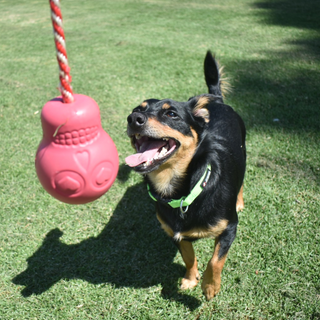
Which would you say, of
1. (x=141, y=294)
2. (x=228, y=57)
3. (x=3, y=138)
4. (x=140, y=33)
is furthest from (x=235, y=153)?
(x=140, y=33)

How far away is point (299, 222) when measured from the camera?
323 cm

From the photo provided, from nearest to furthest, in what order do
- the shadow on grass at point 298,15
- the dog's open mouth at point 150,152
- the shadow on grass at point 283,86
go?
the dog's open mouth at point 150,152, the shadow on grass at point 283,86, the shadow on grass at point 298,15

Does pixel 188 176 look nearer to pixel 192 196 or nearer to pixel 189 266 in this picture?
pixel 192 196

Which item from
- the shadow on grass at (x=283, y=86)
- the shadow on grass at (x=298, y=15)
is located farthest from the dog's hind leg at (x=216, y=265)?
the shadow on grass at (x=298, y=15)

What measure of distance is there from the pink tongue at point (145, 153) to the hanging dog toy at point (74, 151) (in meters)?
0.36

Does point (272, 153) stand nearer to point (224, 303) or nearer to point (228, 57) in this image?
point (224, 303)

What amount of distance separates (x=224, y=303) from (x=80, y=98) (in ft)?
6.61

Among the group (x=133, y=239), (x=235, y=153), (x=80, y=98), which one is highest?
(x=80, y=98)

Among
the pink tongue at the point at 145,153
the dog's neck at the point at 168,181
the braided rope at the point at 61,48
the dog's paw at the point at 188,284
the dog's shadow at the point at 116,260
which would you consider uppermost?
the braided rope at the point at 61,48

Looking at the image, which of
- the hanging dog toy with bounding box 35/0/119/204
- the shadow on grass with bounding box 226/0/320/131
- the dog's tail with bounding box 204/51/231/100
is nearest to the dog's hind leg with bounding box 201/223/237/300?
the hanging dog toy with bounding box 35/0/119/204

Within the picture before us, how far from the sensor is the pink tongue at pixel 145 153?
2.33m

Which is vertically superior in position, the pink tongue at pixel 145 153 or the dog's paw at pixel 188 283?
the pink tongue at pixel 145 153

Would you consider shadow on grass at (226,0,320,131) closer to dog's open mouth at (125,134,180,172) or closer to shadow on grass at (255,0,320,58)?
shadow on grass at (255,0,320,58)

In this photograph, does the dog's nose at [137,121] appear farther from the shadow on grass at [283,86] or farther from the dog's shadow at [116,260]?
the shadow on grass at [283,86]
